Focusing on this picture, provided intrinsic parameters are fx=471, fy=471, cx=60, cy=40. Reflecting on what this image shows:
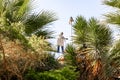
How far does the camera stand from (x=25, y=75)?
47.0ft

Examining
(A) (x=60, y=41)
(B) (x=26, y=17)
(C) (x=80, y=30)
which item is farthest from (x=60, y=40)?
(B) (x=26, y=17)

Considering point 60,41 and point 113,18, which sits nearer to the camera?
point 113,18

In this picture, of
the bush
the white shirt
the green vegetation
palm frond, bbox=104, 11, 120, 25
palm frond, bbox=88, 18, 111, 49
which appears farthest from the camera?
the white shirt

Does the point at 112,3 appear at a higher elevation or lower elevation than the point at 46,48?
higher

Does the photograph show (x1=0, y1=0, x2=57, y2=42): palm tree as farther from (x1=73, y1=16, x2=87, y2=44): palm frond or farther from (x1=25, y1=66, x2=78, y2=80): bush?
(x1=73, y1=16, x2=87, y2=44): palm frond

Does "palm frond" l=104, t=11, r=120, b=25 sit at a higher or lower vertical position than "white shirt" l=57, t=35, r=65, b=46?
higher

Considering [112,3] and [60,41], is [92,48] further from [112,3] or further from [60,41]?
[112,3]

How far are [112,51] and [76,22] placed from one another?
11.5 feet

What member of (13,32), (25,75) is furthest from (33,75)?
(13,32)

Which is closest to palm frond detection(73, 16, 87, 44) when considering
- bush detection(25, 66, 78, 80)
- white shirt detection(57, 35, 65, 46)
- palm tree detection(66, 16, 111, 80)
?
palm tree detection(66, 16, 111, 80)

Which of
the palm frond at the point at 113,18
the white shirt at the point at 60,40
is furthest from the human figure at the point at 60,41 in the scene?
the palm frond at the point at 113,18

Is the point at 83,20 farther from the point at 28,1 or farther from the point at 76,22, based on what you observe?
the point at 28,1

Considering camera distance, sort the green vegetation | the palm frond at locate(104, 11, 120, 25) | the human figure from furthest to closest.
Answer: the human figure, the palm frond at locate(104, 11, 120, 25), the green vegetation

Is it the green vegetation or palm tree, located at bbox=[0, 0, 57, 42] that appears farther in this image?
palm tree, located at bbox=[0, 0, 57, 42]
